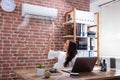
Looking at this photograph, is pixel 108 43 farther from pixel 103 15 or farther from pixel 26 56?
pixel 26 56

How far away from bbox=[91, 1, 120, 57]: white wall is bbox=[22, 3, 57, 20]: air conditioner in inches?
67.2

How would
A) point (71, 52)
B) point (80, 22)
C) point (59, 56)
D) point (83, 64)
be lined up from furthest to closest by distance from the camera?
1. point (80, 22)
2. point (59, 56)
3. point (71, 52)
4. point (83, 64)

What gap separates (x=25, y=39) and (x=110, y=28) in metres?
2.75

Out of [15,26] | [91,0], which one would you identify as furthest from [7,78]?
[91,0]

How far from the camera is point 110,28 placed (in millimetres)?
4855

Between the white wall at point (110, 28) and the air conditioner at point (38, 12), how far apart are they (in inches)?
67.2

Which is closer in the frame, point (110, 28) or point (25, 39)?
point (25, 39)

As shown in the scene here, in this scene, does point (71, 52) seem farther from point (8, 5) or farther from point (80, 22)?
point (8, 5)

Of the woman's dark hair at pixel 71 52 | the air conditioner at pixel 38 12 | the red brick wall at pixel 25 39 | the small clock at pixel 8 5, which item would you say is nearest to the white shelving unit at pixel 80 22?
the red brick wall at pixel 25 39

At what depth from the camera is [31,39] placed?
356 cm

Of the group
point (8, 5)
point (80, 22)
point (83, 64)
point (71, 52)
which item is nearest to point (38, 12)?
point (8, 5)

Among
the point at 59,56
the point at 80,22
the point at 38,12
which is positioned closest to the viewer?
the point at 59,56

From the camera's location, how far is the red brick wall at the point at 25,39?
328 cm

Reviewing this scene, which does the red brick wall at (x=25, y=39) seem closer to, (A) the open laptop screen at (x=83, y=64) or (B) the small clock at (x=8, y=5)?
(B) the small clock at (x=8, y=5)
